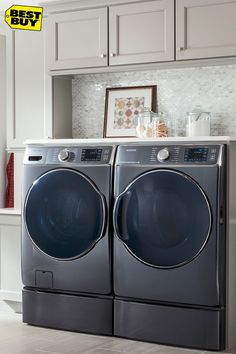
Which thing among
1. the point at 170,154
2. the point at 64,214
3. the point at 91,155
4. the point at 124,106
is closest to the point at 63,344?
the point at 64,214

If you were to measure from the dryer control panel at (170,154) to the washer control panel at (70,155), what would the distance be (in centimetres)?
11

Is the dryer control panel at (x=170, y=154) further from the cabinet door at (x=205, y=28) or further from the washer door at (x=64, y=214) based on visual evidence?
the cabinet door at (x=205, y=28)

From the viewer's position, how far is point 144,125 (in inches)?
186

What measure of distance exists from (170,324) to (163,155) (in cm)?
99

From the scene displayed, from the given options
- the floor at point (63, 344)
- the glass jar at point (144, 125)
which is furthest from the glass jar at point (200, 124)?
the floor at point (63, 344)

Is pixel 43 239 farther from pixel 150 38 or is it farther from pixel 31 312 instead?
Answer: pixel 150 38

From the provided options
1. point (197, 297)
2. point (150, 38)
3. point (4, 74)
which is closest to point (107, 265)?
point (197, 297)

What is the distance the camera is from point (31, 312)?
4.59m

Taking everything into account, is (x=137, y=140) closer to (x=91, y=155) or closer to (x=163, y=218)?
(x=91, y=155)

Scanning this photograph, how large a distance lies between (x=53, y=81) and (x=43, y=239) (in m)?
1.26

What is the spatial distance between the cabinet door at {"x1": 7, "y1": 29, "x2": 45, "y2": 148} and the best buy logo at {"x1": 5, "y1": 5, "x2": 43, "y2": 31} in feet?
0.15

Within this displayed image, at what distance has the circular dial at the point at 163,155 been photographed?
4094mm

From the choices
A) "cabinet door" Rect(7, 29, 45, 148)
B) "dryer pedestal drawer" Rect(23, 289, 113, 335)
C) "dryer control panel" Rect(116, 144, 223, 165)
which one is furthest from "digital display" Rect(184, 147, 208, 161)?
"cabinet door" Rect(7, 29, 45, 148)

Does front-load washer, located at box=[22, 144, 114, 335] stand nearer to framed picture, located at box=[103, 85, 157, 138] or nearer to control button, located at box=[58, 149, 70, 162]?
control button, located at box=[58, 149, 70, 162]
